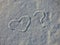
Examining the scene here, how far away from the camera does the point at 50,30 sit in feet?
3.99

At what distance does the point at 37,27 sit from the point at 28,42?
103 mm

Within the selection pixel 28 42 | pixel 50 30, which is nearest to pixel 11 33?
pixel 28 42

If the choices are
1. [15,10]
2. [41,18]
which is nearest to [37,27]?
[41,18]

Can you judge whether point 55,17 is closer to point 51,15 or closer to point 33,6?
point 51,15

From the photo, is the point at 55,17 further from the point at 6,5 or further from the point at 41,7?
the point at 6,5

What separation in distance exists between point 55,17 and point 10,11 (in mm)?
273

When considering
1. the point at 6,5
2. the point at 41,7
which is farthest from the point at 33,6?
the point at 6,5

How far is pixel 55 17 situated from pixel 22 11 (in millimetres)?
200

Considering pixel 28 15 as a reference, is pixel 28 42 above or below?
below

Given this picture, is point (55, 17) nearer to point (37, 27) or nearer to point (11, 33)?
point (37, 27)

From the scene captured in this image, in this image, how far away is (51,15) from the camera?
4.06 ft

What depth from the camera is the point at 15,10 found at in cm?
126

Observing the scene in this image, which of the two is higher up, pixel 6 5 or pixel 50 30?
pixel 6 5

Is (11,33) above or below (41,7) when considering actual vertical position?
below
